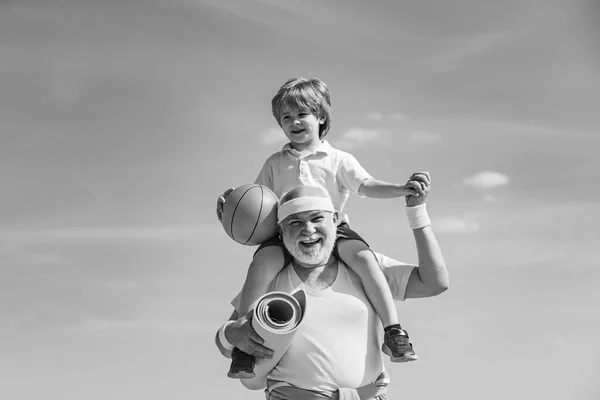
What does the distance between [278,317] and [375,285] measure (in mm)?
864

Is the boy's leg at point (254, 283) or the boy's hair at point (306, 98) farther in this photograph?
the boy's hair at point (306, 98)

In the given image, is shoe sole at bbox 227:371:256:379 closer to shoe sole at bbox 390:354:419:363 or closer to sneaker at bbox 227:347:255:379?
sneaker at bbox 227:347:255:379

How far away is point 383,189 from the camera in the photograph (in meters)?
5.98

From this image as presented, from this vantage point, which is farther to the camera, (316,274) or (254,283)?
(316,274)

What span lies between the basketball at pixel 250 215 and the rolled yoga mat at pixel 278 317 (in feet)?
2.23

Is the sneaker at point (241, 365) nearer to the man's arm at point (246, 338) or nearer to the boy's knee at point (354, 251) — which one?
the man's arm at point (246, 338)

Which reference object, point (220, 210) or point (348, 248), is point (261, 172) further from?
point (348, 248)

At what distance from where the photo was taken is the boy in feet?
18.2

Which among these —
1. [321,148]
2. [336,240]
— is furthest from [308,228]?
[321,148]

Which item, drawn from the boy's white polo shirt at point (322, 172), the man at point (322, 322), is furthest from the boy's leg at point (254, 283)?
the boy's white polo shirt at point (322, 172)

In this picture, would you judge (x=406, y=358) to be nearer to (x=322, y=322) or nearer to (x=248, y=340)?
(x=322, y=322)

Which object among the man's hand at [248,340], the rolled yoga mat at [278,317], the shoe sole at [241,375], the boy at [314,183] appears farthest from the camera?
the boy at [314,183]

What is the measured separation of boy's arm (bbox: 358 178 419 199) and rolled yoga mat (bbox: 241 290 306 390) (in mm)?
1201

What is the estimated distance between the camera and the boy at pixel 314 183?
555cm
